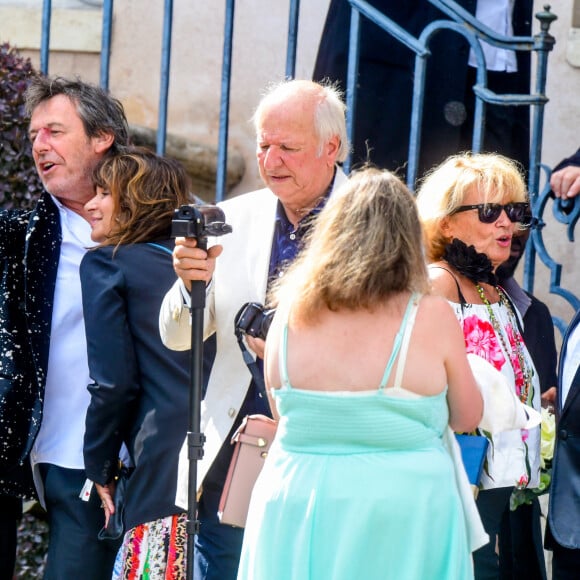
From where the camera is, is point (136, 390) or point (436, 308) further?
point (136, 390)

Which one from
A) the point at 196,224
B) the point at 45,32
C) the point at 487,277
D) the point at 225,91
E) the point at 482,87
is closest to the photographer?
the point at 196,224

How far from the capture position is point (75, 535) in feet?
14.0

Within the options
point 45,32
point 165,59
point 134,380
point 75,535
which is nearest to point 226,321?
point 134,380

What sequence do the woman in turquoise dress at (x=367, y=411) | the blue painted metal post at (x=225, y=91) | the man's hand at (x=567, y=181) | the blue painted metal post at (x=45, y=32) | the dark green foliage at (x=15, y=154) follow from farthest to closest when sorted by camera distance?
1. the blue painted metal post at (x=45, y=32)
2. the dark green foliage at (x=15, y=154)
3. the blue painted metal post at (x=225, y=91)
4. the man's hand at (x=567, y=181)
5. the woman in turquoise dress at (x=367, y=411)

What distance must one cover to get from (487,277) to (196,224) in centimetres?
98

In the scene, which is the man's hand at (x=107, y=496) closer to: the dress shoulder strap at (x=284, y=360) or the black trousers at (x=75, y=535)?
the black trousers at (x=75, y=535)

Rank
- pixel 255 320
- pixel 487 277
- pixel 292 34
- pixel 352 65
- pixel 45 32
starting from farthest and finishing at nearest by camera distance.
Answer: pixel 45 32 → pixel 292 34 → pixel 352 65 → pixel 487 277 → pixel 255 320

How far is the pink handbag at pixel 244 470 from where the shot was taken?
3.71 m

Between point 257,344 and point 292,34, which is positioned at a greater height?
point 292,34

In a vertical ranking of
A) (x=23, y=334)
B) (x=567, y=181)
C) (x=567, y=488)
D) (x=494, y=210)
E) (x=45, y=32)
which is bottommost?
(x=567, y=488)

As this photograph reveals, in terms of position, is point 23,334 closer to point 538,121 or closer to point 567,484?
point 567,484

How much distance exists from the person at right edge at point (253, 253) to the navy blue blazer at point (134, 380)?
13cm

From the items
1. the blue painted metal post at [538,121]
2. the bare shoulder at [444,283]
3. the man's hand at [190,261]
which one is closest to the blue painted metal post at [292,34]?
the blue painted metal post at [538,121]

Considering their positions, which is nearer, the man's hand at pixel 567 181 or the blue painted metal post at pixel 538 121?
the man's hand at pixel 567 181
